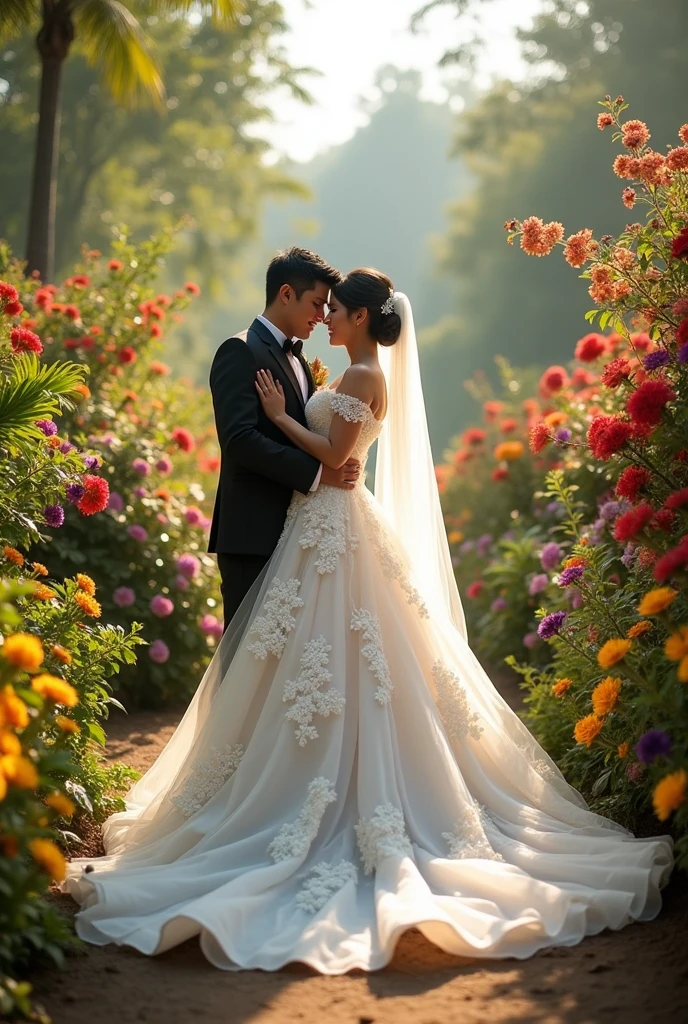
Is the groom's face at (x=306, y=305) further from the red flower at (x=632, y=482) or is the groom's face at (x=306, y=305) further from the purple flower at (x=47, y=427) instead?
the red flower at (x=632, y=482)

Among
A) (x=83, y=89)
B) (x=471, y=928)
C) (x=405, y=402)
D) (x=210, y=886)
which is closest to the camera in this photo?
(x=471, y=928)

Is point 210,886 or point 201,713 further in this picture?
point 201,713

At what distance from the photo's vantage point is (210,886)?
133 inches

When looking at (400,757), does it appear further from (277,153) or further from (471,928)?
(277,153)

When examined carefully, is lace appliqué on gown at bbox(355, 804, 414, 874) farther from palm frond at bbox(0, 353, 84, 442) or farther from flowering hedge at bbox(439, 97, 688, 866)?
palm frond at bbox(0, 353, 84, 442)

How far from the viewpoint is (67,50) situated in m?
8.80

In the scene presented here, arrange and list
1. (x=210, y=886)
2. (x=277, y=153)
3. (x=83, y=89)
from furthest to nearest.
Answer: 1. (x=277, y=153)
2. (x=83, y=89)
3. (x=210, y=886)

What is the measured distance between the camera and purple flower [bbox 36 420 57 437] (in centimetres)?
429

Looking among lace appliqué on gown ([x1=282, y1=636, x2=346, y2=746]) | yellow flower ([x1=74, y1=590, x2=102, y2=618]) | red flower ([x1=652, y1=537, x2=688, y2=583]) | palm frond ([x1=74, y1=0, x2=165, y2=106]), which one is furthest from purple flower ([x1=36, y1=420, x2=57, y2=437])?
A: palm frond ([x1=74, y1=0, x2=165, y2=106])

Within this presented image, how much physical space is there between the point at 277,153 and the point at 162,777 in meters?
25.0

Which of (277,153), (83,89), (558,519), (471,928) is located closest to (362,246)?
(277,153)

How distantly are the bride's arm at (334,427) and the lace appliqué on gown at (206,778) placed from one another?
1257 mm

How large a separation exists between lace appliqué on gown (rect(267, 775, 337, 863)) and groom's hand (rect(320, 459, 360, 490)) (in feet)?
4.14

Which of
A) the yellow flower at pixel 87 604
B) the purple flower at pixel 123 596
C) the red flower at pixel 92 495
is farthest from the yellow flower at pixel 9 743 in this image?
the purple flower at pixel 123 596
